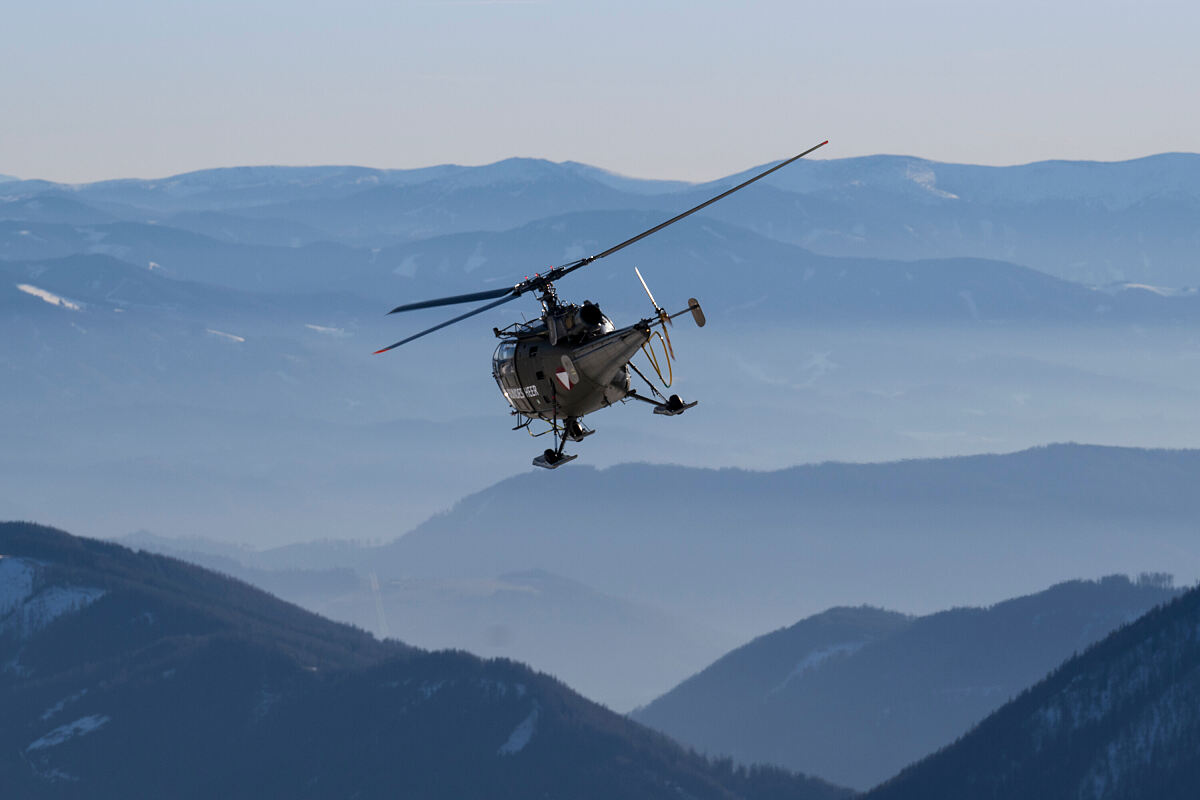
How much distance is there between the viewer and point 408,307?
3238 inches

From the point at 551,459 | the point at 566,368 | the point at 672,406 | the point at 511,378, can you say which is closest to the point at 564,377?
the point at 566,368

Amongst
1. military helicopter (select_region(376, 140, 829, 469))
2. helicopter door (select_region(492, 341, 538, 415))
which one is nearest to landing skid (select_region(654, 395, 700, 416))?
military helicopter (select_region(376, 140, 829, 469))

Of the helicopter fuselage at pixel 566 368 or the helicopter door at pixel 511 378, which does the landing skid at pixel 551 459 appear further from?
the helicopter door at pixel 511 378

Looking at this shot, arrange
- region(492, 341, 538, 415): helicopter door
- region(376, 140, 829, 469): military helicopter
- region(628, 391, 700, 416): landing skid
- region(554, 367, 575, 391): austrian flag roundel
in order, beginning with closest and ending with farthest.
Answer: region(628, 391, 700, 416): landing skid
region(376, 140, 829, 469): military helicopter
region(554, 367, 575, 391): austrian flag roundel
region(492, 341, 538, 415): helicopter door

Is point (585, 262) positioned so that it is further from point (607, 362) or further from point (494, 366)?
point (494, 366)

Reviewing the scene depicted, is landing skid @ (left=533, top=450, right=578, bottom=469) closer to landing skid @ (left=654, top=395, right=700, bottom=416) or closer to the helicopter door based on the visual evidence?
the helicopter door

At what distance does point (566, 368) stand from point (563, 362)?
332mm

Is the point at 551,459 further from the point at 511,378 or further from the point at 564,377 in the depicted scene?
the point at 511,378

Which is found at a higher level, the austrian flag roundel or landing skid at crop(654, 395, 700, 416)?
the austrian flag roundel

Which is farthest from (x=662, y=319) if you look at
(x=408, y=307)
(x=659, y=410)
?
(x=408, y=307)

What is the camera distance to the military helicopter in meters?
82.1

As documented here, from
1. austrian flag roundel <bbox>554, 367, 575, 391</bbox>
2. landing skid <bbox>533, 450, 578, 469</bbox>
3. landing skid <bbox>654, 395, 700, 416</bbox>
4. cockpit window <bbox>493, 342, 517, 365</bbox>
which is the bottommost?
landing skid <bbox>533, 450, 578, 469</bbox>

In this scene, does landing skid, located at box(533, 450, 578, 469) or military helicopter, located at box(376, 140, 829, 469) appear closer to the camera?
military helicopter, located at box(376, 140, 829, 469)

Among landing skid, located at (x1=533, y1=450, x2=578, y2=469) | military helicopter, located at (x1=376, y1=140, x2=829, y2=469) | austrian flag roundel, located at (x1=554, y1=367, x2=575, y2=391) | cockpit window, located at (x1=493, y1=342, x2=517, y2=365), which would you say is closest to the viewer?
military helicopter, located at (x1=376, y1=140, x2=829, y2=469)
